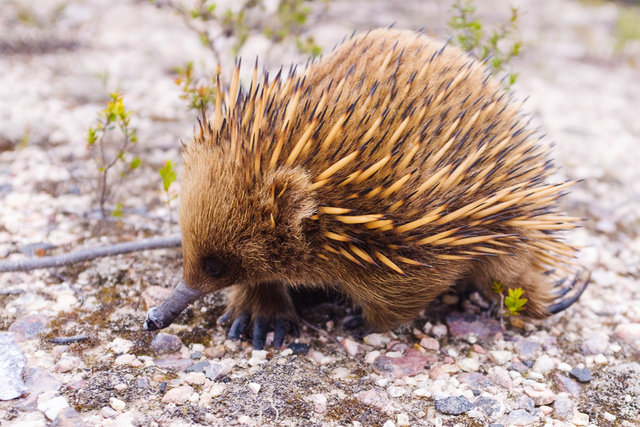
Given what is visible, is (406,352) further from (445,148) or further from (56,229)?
(56,229)

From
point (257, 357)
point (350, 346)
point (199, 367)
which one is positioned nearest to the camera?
point (199, 367)

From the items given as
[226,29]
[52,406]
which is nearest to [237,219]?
[52,406]

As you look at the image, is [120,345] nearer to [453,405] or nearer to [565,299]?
[453,405]

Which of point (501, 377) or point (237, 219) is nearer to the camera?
point (237, 219)

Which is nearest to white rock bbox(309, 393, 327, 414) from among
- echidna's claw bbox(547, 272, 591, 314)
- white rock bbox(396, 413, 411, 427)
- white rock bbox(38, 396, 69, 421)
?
white rock bbox(396, 413, 411, 427)

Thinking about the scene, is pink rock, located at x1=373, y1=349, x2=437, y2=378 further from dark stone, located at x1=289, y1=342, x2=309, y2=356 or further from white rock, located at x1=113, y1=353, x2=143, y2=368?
white rock, located at x1=113, y1=353, x2=143, y2=368

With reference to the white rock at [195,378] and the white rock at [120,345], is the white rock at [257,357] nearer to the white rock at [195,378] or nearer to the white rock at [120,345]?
the white rock at [195,378]
